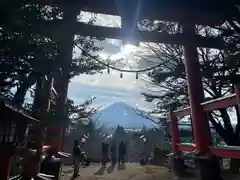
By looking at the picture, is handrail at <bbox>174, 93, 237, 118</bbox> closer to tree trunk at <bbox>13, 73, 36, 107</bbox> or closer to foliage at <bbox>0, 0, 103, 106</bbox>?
foliage at <bbox>0, 0, 103, 106</bbox>

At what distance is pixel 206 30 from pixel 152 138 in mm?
16255

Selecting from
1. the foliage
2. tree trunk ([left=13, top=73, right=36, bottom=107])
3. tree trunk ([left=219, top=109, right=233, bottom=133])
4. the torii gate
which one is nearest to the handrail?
the torii gate

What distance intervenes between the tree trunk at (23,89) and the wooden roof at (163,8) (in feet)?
5.54

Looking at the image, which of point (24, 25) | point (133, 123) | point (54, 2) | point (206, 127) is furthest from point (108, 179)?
point (133, 123)

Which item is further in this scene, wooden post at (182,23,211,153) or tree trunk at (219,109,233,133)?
tree trunk at (219,109,233,133)

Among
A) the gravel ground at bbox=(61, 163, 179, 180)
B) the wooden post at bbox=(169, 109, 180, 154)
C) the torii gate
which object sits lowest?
the gravel ground at bbox=(61, 163, 179, 180)

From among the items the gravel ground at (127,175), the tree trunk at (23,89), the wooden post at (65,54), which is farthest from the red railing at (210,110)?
the tree trunk at (23,89)

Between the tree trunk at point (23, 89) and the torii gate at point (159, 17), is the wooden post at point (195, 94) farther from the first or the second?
the tree trunk at point (23, 89)

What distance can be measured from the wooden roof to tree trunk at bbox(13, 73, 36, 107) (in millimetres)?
1688

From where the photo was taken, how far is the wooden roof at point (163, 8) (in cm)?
461

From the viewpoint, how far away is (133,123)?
96.6ft

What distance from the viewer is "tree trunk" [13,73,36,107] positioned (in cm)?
321

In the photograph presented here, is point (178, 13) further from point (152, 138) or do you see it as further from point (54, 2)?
point (152, 138)

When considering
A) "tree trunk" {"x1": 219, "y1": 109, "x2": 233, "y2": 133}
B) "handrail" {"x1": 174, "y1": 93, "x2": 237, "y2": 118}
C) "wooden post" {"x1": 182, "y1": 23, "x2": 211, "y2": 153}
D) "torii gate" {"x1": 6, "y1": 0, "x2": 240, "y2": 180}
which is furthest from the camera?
"tree trunk" {"x1": 219, "y1": 109, "x2": 233, "y2": 133}
